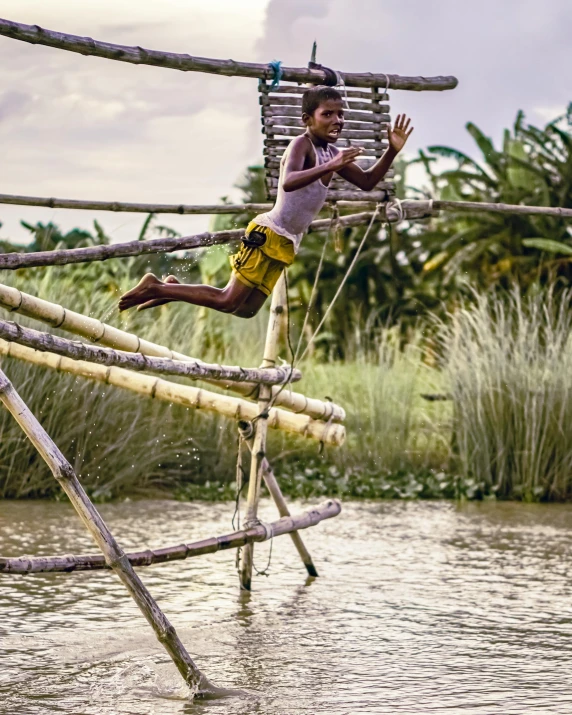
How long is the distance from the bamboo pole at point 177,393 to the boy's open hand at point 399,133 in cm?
222

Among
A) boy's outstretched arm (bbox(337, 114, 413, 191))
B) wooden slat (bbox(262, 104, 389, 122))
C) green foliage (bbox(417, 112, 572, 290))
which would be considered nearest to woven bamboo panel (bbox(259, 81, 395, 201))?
wooden slat (bbox(262, 104, 389, 122))

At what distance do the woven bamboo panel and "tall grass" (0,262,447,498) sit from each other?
335 centimetres

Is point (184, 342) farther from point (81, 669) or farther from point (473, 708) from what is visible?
point (473, 708)

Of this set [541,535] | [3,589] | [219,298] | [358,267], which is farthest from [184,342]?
[358,267]

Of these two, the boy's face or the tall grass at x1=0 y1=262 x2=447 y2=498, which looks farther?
the tall grass at x1=0 y1=262 x2=447 y2=498

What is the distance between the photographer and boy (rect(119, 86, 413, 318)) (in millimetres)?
5004

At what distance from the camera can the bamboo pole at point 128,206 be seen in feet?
20.8

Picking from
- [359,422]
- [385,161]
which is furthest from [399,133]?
[359,422]

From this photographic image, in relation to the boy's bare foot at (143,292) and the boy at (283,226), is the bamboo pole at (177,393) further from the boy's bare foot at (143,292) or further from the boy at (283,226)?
the boy's bare foot at (143,292)

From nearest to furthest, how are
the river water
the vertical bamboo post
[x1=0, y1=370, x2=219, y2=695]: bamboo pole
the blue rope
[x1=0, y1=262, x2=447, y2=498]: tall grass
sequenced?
[x1=0, y1=370, x2=219, y2=695]: bamboo pole, the river water, the blue rope, the vertical bamboo post, [x1=0, y1=262, x2=447, y2=498]: tall grass

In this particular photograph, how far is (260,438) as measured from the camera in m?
6.79

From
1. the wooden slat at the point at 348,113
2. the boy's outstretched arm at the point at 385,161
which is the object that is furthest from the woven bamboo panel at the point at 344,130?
the boy's outstretched arm at the point at 385,161

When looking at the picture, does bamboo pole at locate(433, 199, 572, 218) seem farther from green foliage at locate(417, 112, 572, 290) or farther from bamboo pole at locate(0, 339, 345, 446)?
green foliage at locate(417, 112, 572, 290)

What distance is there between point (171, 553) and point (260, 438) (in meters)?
1.27
